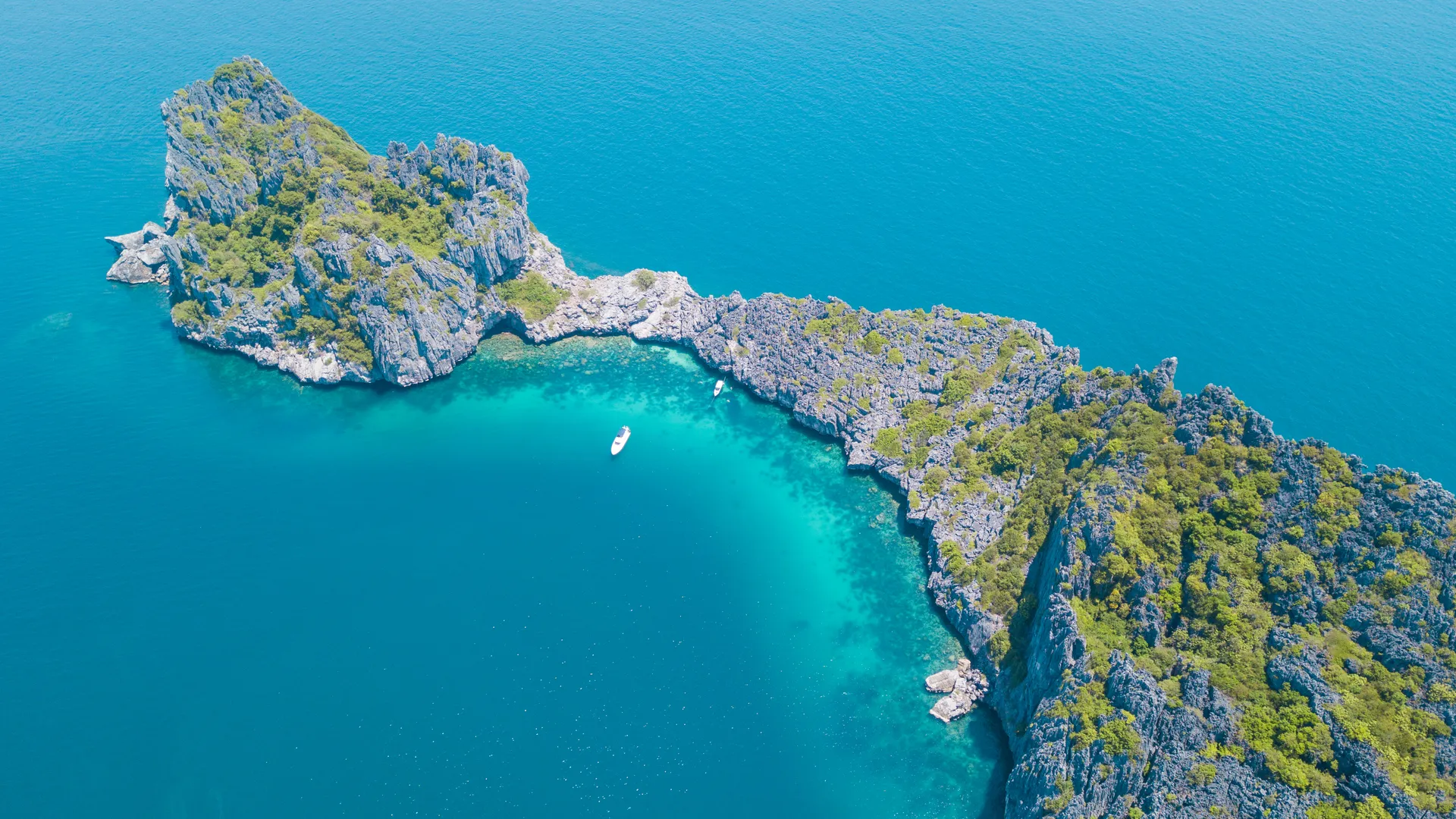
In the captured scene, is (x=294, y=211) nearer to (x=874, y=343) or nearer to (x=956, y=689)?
(x=874, y=343)

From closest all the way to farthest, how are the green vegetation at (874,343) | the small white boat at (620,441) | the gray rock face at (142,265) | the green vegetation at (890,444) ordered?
the green vegetation at (890,444), the small white boat at (620,441), the green vegetation at (874,343), the gray rock face at (142,265)

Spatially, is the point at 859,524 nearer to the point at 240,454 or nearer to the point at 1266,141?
the point at 240,454

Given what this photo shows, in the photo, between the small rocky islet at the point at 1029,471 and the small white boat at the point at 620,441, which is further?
the small white boat at the point at 620,441

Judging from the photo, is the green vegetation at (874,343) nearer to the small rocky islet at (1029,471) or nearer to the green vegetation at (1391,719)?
the small rocky islet at (1029,471)

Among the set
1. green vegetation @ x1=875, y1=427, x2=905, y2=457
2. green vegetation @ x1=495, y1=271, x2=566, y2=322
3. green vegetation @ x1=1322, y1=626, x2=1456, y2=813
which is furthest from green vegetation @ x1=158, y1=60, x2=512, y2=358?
Answer: green vegetation @ x1=1322, y1=626, x2=1456, y2=813

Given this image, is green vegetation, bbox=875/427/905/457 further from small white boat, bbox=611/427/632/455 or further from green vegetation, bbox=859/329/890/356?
small white boat, bbox=611/427/632/455

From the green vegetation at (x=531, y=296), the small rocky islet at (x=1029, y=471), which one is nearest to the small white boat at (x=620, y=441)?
the small rocky islet at (x=1029, y=471)

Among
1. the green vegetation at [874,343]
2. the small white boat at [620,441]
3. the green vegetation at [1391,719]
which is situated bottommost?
the green vegetation at [1391,719]
